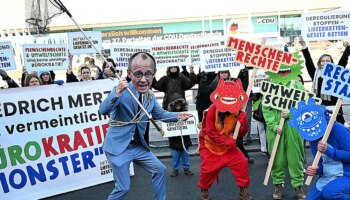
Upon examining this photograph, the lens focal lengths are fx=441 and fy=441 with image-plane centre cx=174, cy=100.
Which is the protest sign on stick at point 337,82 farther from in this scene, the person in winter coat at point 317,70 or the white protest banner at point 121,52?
the white protest banner at point 121,52

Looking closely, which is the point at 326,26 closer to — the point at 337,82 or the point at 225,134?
the point at 225,134

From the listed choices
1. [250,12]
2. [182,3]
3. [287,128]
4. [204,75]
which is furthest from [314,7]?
[287,128]

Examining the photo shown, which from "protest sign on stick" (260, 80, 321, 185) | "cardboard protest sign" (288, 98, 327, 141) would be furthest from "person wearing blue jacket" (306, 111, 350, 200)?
"protest sign on stick" (260, 80, 321, 185)

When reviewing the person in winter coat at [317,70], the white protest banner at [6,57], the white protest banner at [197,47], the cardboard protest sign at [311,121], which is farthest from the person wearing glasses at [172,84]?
the cardboard protest sign at [311,121]

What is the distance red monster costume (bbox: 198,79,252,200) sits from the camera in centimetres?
458

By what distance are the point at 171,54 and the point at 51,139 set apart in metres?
2.68

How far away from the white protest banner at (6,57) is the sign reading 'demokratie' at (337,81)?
17.3 feet

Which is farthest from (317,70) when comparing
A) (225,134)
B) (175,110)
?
(175,110)

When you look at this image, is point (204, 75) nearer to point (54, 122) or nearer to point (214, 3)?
point (54, 122)

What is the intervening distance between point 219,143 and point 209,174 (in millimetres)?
363

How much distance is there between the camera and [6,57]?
7.18 meters

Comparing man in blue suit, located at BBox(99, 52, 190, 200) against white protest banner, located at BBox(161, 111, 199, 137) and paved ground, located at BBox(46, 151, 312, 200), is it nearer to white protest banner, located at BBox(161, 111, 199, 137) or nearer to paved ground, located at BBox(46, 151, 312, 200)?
paved ground, located at BBox(46, 151, 312, 200)

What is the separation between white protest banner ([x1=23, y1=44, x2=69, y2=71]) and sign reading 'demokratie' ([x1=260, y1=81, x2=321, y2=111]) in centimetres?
370

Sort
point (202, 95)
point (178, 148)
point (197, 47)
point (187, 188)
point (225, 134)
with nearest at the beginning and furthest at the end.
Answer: point (225, 134)
point (187, 188)
point (178, 148)
point (202, 95)
point (197, 47)
